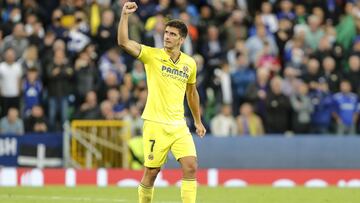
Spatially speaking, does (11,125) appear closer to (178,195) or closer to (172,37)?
(178,195)

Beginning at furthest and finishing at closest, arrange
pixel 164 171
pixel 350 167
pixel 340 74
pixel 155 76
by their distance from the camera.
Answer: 1. pixel 340 74
2. pixel 350 167
3. pixel 164 171
4. pixel 155 76

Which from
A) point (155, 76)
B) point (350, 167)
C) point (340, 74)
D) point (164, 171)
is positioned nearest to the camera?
point (155, 76)

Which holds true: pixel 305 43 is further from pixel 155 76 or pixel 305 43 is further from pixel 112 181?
pixel 155 76

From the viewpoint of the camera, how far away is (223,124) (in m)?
22.9

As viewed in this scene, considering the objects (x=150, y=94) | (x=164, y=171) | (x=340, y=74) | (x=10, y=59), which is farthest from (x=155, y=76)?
(x=340, y=74)

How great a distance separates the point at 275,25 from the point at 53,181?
7.36 m

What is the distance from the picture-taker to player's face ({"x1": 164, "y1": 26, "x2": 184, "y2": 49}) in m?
12.4

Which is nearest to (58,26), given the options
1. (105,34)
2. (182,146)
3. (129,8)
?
(105,34)

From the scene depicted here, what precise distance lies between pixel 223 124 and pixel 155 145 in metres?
10.5

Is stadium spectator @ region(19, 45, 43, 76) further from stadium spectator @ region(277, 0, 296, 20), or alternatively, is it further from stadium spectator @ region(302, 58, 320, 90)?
stadium spectator @ region(277, 0, 296, 20)

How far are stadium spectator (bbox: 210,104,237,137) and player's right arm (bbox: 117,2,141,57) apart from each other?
1065 cm

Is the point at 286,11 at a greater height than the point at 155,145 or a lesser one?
greater

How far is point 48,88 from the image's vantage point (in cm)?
2281

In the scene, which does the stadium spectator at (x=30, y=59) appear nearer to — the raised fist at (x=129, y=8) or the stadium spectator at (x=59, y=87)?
the stadium spectator at (x=59, y=87)
